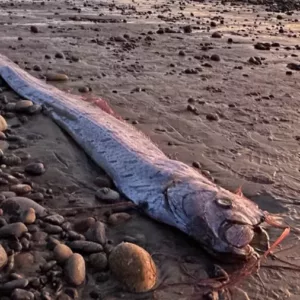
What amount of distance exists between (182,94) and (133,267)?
4760 mm

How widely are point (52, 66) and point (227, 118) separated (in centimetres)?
365

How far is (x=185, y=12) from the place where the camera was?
1692 cm

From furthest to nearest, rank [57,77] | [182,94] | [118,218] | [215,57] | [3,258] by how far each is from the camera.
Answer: [215,57], [57,77], [182,94], [118,218], [3,258]

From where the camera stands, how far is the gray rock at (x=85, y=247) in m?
4.14

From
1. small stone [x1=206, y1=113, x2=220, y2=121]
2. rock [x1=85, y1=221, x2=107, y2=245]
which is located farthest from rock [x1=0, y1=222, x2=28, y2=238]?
small stone [x1=206, y1=113, x2=220, y2=121]

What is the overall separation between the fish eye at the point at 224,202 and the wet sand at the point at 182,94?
0.43 meters

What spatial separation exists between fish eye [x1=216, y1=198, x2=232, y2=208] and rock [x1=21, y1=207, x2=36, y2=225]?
1.52m

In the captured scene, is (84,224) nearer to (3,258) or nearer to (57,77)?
(3,258)

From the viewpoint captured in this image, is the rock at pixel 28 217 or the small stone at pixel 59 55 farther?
the small stone at pixel 59 55

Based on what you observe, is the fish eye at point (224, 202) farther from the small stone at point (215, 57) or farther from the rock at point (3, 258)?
the small stone at point (215, 57)

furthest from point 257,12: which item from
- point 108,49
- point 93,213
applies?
point 93,213

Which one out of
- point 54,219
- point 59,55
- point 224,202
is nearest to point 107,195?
point 54,219

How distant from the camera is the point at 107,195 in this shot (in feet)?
16.5

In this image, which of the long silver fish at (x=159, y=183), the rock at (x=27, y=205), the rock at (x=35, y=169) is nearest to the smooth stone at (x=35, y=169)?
the rock at (x=35, y=169)
